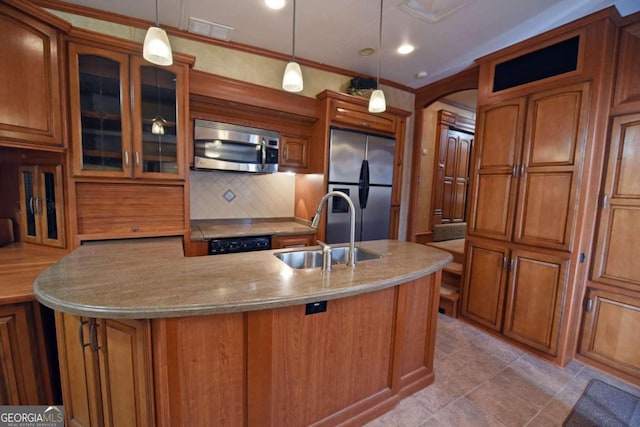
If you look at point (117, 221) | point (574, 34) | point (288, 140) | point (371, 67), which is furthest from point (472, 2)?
point (117, 221)

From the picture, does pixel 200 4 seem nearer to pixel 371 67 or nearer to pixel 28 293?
pixel 371 67

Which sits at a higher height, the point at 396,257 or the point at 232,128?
the point at 232,128

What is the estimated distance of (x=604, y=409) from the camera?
1724mm

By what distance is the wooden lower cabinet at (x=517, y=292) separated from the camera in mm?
2172

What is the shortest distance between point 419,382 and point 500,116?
96.5 inches

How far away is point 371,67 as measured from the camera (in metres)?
3.12

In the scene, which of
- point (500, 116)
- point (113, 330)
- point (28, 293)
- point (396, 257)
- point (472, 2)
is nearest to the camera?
point (113, 330)

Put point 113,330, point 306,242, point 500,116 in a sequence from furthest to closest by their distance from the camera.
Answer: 1. point 306,242
2. point 500,116
3. point 113,330

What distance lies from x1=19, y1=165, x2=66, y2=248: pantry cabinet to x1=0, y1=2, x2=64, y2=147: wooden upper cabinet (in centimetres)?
28

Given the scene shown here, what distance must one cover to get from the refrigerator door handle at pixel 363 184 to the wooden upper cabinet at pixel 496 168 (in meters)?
1.13

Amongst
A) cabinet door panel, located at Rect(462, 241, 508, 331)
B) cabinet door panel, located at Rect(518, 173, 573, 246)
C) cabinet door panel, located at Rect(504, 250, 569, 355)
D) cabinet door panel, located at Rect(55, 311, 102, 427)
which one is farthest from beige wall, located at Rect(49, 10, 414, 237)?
cabinet door panel, located at Rect(504, 250, 569, 355)

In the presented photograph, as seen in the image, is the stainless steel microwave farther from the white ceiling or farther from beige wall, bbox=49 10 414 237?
the white ceiling

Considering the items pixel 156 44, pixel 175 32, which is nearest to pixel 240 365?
pixel 156 44

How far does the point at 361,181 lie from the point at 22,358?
2945mm
